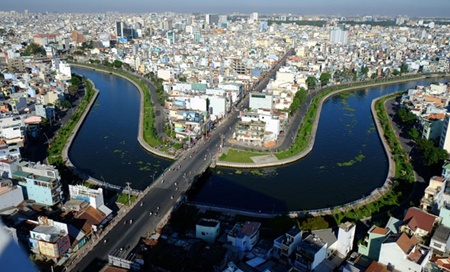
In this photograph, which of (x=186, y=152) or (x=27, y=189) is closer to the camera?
(x=27, y=189)

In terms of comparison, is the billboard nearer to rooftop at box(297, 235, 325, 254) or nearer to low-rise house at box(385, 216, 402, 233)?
rooftop at box(297, 235, 325, 254)

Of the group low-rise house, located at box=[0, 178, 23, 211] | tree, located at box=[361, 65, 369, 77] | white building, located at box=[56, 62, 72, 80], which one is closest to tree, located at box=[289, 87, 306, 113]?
tree, located at box=[361, 65, 369, 77]

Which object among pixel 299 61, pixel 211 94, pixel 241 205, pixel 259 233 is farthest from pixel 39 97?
pixel 299 61

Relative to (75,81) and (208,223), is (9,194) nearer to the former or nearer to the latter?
(208,223)

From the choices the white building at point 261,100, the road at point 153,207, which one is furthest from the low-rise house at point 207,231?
the white building at point 261,100

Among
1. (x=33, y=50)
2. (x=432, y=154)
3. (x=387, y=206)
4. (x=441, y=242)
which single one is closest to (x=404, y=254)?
(x=441, y=242)

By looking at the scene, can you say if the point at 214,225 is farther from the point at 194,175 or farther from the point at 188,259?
the point at 194,175
